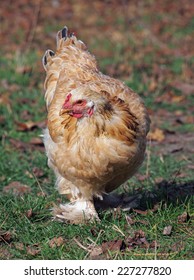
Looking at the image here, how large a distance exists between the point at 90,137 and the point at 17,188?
6.45ft

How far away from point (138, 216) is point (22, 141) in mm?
2999

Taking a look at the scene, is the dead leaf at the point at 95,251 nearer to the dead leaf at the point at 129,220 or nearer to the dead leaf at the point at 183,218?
the dead leaf at the point at 129,220

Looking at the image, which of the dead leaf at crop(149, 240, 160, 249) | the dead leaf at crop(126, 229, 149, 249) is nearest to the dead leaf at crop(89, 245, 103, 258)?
the dead leaf at crop(126, 229, 149, 249)

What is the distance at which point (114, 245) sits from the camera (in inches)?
200

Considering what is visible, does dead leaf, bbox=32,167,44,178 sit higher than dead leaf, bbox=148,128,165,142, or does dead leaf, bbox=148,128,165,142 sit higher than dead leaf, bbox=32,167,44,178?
dead leaf, bbox=148,128,165,142

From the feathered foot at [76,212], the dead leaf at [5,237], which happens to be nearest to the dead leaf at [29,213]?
the feathered foot at [76,212]

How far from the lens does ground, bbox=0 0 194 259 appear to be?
5.27 m

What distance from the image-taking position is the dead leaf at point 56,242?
204 inches

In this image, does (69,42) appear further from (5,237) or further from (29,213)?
(5,237)

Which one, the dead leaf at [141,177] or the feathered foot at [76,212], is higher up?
the feathered foot at [76,212]

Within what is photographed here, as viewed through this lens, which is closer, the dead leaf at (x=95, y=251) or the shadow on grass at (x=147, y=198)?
the dead leaf at (x=95, y=251)

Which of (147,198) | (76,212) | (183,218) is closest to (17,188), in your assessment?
(76,212)

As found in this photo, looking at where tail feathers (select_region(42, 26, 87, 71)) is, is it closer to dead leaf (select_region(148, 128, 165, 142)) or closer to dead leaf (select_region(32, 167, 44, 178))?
dead leaf (select_region(32, 167, 44, 178))
